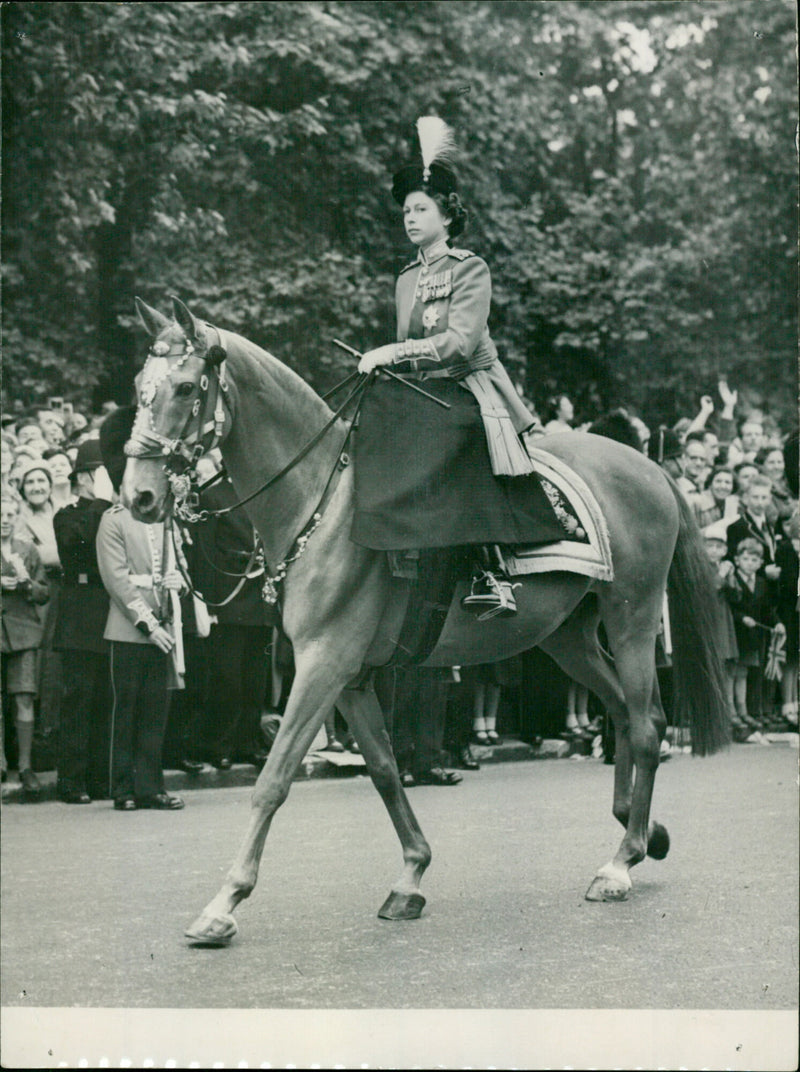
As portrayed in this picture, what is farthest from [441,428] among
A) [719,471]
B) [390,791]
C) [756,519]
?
[756,519]

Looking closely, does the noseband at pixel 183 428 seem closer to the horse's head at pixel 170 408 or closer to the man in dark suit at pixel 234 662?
the horse's head at pixel 170 408

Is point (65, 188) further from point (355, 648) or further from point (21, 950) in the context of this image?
point (21, 950)

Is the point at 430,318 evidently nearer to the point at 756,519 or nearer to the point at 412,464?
the point at 412,464

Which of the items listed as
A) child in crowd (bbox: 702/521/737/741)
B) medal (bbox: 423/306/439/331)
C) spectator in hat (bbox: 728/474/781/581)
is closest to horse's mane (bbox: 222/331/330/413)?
medal (bbox: 423/306/439/331)

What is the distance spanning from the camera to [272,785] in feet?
19.6

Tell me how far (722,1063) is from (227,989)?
5.60 feet

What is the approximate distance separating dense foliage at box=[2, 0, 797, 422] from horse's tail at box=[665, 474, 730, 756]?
0.86 meters

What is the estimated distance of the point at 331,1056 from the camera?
4.80 metres

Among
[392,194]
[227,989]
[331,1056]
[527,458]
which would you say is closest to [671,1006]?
[331,1056]

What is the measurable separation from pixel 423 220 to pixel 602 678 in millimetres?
2411

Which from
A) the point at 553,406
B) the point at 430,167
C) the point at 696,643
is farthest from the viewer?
the point at 553,406

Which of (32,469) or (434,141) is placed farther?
(32,469)

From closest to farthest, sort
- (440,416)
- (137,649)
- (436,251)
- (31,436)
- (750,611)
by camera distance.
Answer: (436,251) < (440,416) < (137,649) < (31,436) < (750,611)

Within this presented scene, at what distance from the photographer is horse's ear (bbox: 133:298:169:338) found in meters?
5.78
